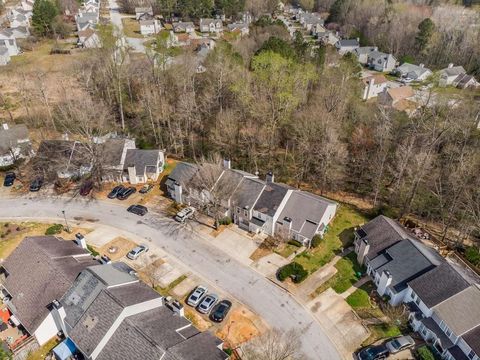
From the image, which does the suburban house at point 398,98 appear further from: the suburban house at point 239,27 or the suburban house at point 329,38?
the suburban house at point 239,27

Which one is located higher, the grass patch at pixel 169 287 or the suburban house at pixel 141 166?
the suburban house at pixel 141 166

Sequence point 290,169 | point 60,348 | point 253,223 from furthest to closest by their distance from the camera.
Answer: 1. point 290,169
2. point 253,223
3. point 60,348

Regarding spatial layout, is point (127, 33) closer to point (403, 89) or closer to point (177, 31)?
point (177, 31)

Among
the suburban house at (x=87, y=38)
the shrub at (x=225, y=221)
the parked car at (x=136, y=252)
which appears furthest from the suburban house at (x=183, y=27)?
the parked car at (x=136, y=252)

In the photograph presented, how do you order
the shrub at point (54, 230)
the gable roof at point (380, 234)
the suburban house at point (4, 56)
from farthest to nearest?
the suburban house at point (4, 56) → the shrub at point (54, 230) → the gable roof at point (380, 234)

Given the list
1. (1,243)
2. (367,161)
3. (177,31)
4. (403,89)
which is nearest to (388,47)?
(403,89)

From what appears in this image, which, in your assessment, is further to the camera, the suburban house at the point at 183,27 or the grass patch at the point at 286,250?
the suburban house at the point at 183,27

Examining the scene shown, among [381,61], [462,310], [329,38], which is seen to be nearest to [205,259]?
[462,310]
